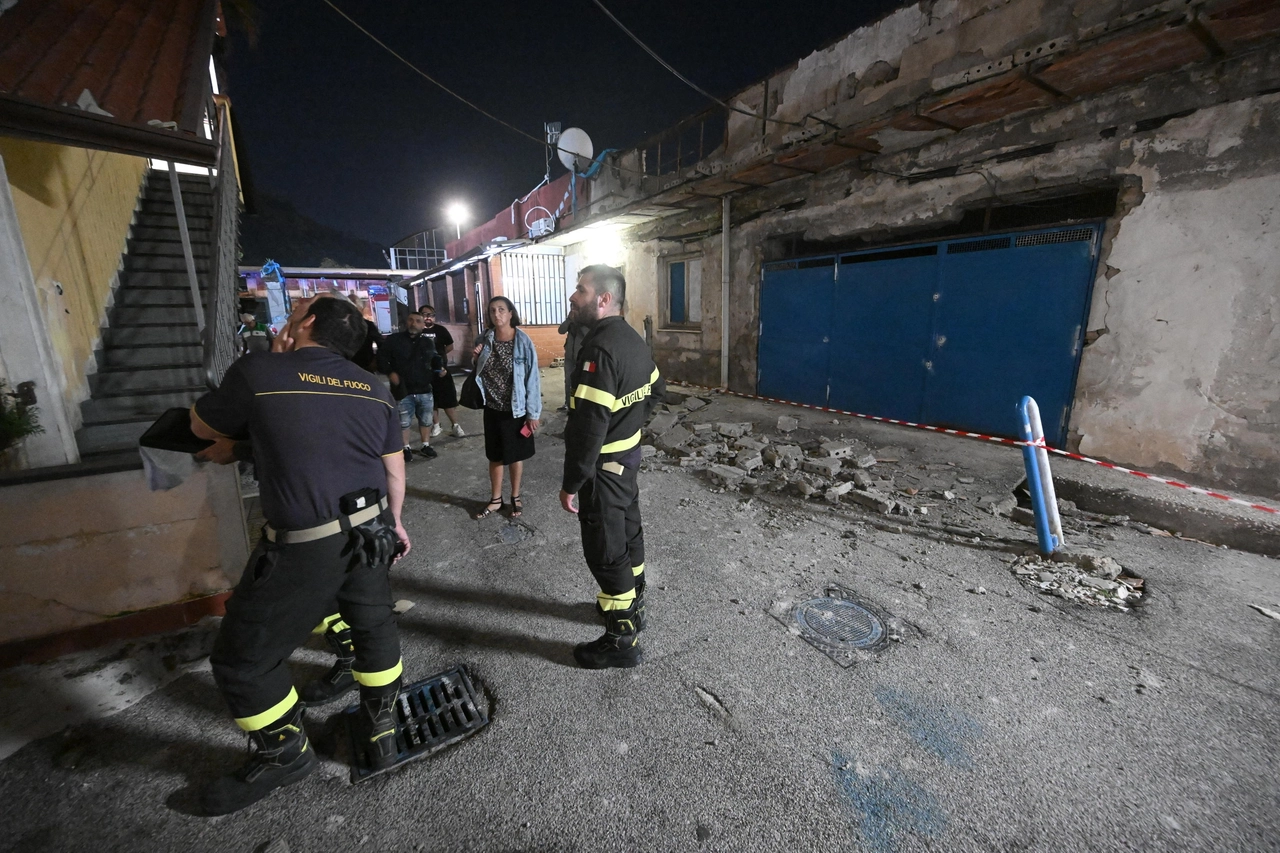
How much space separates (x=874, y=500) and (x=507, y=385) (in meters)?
3.45

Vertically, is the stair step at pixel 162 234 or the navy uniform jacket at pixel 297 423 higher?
the stair step at pixel 162 234

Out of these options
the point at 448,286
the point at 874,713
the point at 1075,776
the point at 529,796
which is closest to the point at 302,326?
the point at 529,796

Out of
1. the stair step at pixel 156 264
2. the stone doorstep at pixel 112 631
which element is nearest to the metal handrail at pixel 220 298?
the stair step at pixel 156 264

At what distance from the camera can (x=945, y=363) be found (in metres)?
6.66

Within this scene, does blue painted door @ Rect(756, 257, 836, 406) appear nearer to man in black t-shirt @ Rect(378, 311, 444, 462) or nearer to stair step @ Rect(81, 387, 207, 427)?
man in black t-shirt @ Rect(378, 311, 444, 462)

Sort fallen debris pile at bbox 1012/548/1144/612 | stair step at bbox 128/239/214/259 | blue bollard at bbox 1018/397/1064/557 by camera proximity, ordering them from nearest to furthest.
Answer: fallen debris pile at bbox 1012/548/1144/612 → blue bollard at bbox 1018/397/1064/557 → stair step at bbox 128/239/214/259

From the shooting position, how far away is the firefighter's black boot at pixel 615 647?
2.65 m

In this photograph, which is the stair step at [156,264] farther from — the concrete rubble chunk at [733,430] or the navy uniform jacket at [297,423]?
the concrete rubble chunk at [733,430]

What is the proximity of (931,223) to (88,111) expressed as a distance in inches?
311

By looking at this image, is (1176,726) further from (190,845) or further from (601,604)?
(190,845)

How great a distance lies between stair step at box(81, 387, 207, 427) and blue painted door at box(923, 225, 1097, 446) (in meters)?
8.40

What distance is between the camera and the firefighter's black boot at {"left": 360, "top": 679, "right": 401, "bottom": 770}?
80.8 inches

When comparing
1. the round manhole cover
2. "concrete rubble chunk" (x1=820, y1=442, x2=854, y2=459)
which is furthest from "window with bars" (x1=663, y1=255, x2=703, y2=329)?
the round manhole cover

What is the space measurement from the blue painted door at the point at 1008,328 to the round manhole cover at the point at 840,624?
4527 millimetres
